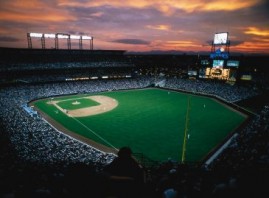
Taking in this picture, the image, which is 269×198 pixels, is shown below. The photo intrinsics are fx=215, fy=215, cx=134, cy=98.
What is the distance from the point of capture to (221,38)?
53344mm

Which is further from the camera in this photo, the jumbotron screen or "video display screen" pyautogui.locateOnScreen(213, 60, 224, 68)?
"video display screen" pyautogui.locateOnScreen(213, 60, 224, 68)

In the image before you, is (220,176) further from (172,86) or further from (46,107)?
(172,86)

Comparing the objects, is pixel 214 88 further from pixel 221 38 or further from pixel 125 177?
pixel 125 177

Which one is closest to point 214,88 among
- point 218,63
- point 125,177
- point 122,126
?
point 218,63

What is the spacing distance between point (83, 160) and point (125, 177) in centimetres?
1348

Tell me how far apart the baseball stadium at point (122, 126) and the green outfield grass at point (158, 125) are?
0.14 m

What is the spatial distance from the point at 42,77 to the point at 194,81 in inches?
1677

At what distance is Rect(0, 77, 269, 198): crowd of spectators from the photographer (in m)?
4.59

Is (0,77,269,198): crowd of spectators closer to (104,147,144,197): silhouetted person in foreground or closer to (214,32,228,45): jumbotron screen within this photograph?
(104,147,144,197): silhouetted person in foreground

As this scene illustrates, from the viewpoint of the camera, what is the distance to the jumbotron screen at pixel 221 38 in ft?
172

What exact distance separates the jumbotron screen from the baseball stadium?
520 mm

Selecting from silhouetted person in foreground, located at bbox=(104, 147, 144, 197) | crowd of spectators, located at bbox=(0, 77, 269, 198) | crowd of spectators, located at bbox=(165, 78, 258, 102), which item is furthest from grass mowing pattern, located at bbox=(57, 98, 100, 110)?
silhouetted person in foreground, located at bbox=(104, 147, 144, 197)

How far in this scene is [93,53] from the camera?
70.2 m

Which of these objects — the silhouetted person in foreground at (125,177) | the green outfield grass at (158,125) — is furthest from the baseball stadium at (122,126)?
the green outfield grass at (158,125)
